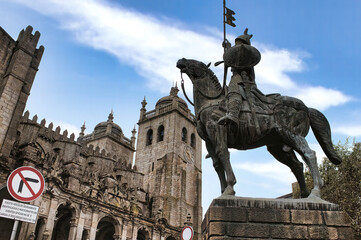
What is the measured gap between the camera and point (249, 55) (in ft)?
17.4

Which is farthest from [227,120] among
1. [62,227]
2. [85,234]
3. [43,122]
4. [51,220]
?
[43,122]

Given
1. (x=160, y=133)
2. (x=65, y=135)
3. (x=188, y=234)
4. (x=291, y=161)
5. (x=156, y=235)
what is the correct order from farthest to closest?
(x=160, y=133), (x=65, y=135), (x=156, y=235), (x=188, y=234), (x=291, y=161)

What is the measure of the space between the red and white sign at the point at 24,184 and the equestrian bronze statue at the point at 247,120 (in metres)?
2.92

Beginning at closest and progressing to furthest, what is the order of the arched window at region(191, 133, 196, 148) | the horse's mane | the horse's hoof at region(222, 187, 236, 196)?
the horse's hoof at region(222, 187, 236, 196) → the horse's mane → the arched window at region(191, 133, 196, 148)

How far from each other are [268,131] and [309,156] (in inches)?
28.7

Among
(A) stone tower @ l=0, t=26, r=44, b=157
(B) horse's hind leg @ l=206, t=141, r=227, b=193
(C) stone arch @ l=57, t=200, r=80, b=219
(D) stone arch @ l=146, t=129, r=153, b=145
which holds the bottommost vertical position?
(B) horse's hind leg @ l=206, t=141, r=227, b=193

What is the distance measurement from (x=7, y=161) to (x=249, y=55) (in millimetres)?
18362

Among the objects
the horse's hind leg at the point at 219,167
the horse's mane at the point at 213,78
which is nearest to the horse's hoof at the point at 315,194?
the horse's hind leg at the point at 219,167

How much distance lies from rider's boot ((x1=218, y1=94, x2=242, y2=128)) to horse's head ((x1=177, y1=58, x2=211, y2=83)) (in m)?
0.88

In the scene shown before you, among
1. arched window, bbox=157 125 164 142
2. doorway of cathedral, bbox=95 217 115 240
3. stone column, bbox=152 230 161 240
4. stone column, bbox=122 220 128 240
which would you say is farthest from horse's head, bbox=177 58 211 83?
arched window, bbox=157 125 164 142

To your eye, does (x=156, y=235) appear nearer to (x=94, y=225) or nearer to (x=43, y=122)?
(x=94, y=225)

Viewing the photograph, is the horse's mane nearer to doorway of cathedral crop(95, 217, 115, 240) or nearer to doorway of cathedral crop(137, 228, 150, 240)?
doorway of cathedral crop(137, 228, 150, 240)

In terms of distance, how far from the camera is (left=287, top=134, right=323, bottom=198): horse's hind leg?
4.64m

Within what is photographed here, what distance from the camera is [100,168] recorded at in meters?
37.9
